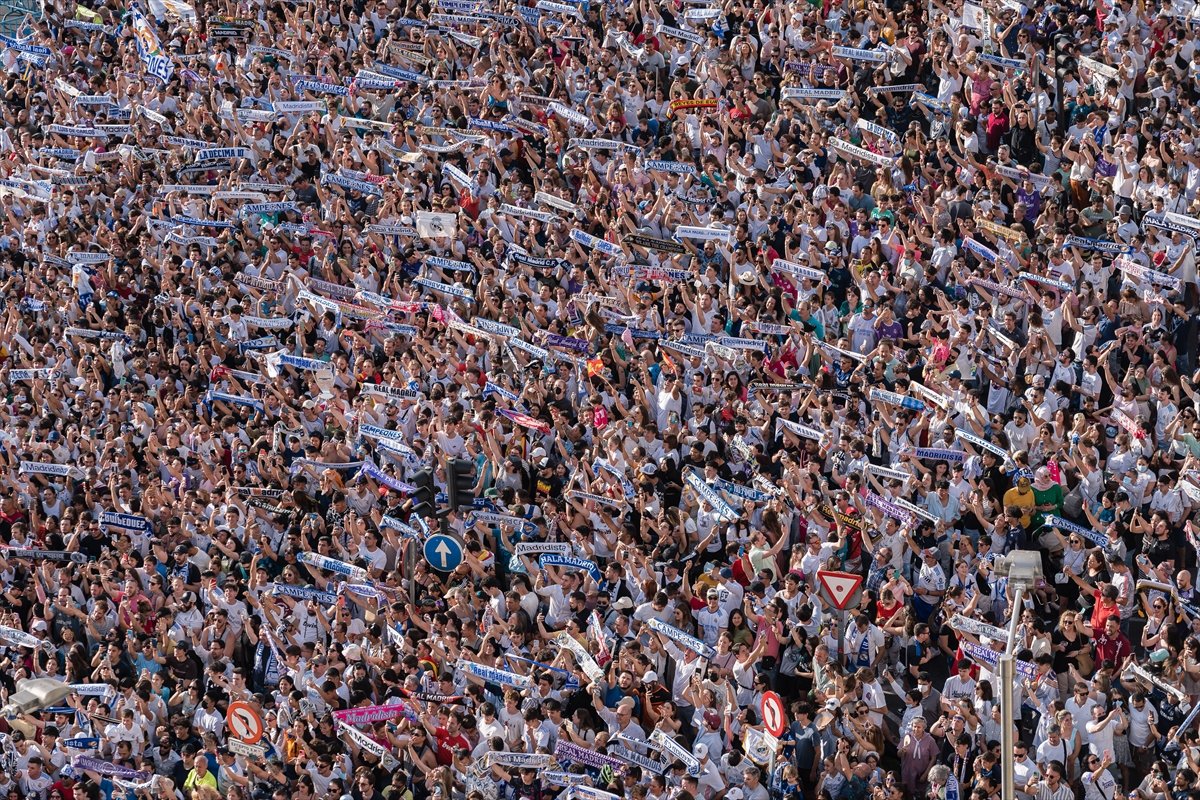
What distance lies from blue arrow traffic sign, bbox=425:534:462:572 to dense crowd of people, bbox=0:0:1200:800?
6cm

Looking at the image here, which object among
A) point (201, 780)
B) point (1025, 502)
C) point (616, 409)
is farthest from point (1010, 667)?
point (616, 409)

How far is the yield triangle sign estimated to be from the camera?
20.5 metres

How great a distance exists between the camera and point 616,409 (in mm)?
25203

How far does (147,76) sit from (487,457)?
11920mm

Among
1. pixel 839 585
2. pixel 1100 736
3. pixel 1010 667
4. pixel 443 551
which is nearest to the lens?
pixel 1010 667

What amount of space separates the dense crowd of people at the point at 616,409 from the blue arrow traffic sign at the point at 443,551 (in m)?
0.06

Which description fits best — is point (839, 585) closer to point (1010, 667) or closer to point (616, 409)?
point (1010, 667)

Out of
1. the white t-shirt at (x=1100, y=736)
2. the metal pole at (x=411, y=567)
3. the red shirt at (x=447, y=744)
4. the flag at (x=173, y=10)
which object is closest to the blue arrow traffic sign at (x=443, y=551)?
the metal pole at (x=411, y=567)

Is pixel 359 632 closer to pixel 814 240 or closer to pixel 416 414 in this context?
pixel 416 414

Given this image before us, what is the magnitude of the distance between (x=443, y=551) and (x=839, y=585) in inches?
168

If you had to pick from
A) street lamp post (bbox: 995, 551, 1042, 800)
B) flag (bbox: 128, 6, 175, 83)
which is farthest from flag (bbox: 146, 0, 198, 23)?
street lamp post (bbox: 995, 551, 1042, 800)

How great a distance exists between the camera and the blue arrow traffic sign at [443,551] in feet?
74.9

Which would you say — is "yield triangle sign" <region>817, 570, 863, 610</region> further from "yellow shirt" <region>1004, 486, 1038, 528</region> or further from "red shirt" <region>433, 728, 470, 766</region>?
"red shirt" <region>433, 728, 470, 766</region>

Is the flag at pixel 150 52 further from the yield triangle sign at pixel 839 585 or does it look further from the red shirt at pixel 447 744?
the yield triangle sign at pixel 839 585
